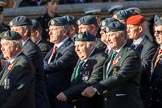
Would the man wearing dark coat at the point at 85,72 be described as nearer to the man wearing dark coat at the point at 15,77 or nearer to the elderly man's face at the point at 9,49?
the man wearing dark coat at the point at 15,77

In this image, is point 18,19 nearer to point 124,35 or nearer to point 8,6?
point 124,35

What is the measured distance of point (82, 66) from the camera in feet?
31.6

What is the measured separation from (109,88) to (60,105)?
1.55 meters

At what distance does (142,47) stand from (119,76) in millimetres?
1115

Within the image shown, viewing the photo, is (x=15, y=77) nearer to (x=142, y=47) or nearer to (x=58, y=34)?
(x=58, y=34)

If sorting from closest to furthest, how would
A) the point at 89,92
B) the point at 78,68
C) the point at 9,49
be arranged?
the point at 9,49
the point at 89,92
the point at 78,68

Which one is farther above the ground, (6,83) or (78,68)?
(6,83)

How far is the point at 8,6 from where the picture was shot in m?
15.4

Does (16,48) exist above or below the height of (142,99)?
above

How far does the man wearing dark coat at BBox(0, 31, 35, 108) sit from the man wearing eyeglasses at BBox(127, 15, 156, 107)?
65.4 inches

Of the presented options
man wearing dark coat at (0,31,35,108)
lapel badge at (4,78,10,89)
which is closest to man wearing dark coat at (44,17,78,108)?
man wearing dark coat at (0,31,35,108)

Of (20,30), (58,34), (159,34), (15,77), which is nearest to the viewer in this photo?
(15,77)

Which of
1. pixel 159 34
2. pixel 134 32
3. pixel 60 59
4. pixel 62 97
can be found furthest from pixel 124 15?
pixel 62 97

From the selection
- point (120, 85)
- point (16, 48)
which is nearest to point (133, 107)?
point (120, 85)
